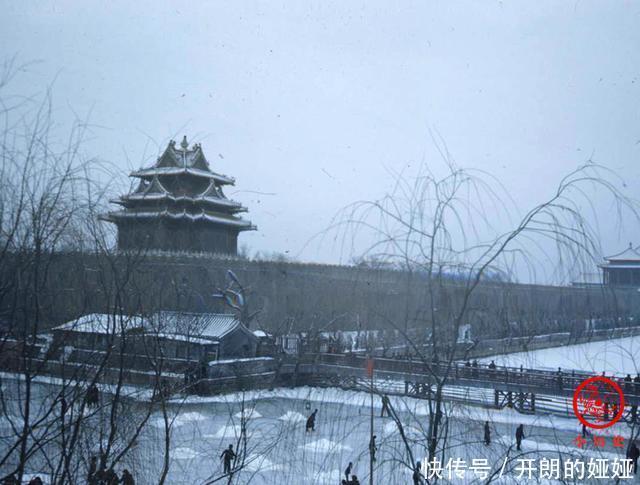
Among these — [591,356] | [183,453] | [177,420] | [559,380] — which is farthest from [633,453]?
[559,380]

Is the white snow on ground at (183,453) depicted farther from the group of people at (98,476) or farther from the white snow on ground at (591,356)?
the white snow on ground at (591,356)

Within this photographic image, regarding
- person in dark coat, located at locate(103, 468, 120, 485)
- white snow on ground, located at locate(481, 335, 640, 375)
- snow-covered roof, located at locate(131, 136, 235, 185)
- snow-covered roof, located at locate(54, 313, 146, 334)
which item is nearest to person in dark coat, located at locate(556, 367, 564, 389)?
white snow on ground, located at locate(481, 335, 640, 375)

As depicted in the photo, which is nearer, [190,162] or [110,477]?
[110,477]

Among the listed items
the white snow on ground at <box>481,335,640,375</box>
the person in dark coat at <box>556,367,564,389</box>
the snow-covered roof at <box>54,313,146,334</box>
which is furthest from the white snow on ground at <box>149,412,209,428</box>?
the person in dark coat at <box>556,367,564,389</box>

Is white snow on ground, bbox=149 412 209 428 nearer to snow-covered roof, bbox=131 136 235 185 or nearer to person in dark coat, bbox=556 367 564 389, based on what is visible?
person in dark coat, bbox=556 367 564 389

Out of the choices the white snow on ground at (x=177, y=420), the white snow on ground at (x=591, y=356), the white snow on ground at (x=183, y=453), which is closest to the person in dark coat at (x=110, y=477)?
the white snow on ground at (x=183, y=453)

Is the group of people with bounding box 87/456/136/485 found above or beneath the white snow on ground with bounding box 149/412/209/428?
above

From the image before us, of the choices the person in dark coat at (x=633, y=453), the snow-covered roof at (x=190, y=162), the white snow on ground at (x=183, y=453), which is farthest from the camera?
the snow-covered roof at (x=190, y=162)

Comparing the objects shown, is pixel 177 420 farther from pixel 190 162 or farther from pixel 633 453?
pixel 190 162

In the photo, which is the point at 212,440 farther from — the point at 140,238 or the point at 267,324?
the point at 267,324

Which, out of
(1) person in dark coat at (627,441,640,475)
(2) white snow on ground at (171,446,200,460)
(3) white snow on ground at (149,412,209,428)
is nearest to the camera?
(1) person in dark coat at (627,441,640,475)

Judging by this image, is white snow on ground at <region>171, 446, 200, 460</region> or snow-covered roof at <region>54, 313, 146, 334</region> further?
white snow on ground at <region>171, 446, 200, 460</region>

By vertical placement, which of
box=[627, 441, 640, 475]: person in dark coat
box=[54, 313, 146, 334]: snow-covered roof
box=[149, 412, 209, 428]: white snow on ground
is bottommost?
box=[149, 412, 209, 428]: white snow on ground

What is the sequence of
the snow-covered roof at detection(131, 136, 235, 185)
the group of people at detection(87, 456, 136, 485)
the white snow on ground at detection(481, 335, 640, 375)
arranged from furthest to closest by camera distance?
the snow-covered roof at detection(131, 136, 235, 185), the white snow on ground at detection(481, 335, 640, 375), the group of people at detection(87, 456, 136, 485)
